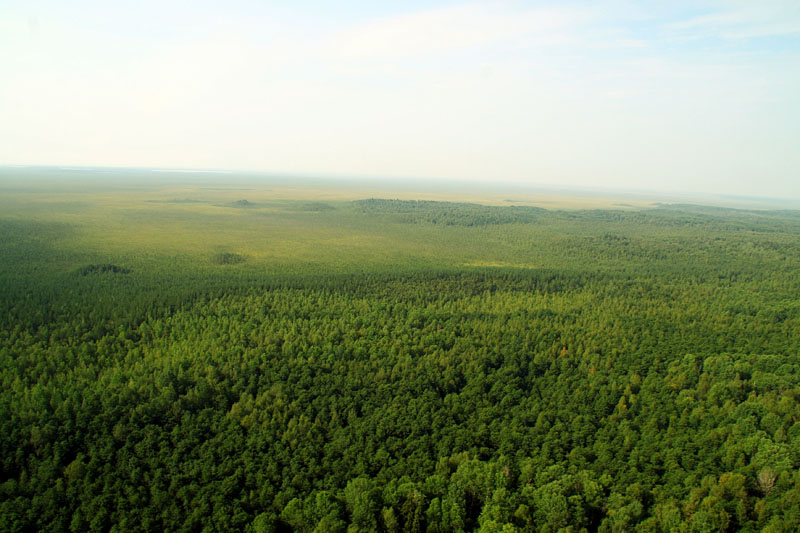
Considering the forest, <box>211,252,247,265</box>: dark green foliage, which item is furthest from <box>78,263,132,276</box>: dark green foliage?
<box>211,252,247,265</box>: dark green foliage

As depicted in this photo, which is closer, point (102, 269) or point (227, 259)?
point (102, 269)

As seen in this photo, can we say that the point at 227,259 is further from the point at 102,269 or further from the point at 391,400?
the point at 391,400

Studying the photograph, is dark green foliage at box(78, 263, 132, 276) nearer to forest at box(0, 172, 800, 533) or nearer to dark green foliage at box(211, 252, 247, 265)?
forest at box(0, 172, 800, 533)

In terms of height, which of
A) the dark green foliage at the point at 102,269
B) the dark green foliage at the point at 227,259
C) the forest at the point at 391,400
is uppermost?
the dark green foliage at the point at 227,259

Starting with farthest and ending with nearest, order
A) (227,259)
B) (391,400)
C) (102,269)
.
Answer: (227,259) < (102,269) < (391,400)

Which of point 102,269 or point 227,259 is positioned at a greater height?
point 227,259

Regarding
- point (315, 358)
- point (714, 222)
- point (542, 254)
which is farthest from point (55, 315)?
point (714, 222)

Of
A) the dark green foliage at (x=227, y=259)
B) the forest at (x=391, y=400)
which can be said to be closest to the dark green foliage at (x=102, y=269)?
the forest at (x=391, y=400)

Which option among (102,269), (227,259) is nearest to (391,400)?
(102,269)

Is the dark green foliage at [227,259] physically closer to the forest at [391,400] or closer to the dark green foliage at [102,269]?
the forest at [391,400]

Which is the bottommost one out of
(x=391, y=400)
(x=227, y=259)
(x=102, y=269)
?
(x=391, y=400)
